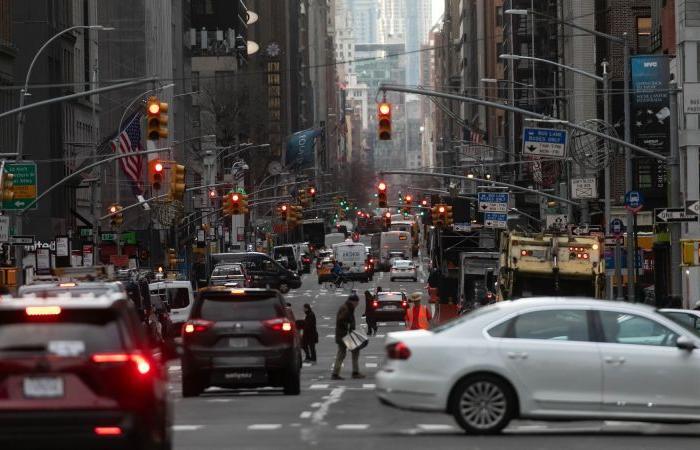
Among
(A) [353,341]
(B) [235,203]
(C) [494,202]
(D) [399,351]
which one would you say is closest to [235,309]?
(A) [353,341]

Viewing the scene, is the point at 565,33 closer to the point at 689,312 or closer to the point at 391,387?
the point at 689,312

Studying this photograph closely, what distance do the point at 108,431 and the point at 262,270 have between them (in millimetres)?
79708

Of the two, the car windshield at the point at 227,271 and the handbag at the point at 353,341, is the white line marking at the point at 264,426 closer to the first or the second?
the handbag at the point at 353,341

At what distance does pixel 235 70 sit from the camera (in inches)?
6403

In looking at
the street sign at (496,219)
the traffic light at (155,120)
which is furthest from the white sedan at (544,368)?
the street sign at (496,219)

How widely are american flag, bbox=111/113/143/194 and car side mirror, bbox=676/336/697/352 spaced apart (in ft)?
185

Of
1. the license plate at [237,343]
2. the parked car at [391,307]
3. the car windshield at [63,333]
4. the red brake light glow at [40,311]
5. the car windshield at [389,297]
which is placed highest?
the red brake light glow at [40,311]

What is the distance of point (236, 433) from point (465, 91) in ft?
557

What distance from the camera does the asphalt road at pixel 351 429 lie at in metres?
17.9

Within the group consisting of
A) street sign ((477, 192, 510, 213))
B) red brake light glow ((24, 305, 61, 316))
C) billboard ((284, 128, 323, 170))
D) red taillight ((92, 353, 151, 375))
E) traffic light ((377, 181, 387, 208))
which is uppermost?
Result: billboard ((284, 128, 323, 170))

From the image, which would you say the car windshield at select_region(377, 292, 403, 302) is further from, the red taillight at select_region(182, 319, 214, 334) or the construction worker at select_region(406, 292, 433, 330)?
the red taillight at select_region(182, 319, 214, 334)

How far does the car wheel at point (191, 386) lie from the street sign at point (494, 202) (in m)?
48.5

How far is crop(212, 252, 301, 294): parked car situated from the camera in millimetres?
91500

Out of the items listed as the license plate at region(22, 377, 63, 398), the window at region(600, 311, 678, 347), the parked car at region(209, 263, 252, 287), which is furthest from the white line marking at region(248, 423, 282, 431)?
the parked car at region(209, 263, 252, 287)
